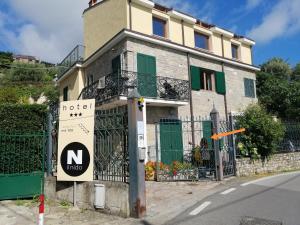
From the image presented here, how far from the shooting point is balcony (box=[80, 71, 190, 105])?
45.2 feet

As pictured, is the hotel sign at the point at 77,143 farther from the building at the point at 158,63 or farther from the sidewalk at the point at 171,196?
the building at the point at 158,63

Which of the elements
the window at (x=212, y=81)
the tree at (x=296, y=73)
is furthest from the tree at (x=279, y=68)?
the window at (x=212, y=81)

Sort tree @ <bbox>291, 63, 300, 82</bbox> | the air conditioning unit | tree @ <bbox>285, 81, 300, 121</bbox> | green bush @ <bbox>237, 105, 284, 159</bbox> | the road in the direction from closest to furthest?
the road
green bush @ <bbox>237, 105, 284, 159</bbox>
the air conditioning unit
tree @ <bbox>285, 81, 300, 121</bbox>
tree @ <bbox>291, 63, 300, 82</bbox>

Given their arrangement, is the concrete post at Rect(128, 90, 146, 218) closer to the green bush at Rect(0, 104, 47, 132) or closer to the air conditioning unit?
the green bush at Rect(0, 104, 47, 132)

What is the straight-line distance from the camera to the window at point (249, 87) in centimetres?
2111

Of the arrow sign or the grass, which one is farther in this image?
the arrow sign

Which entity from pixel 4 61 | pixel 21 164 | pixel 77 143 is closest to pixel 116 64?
pixel 21 164

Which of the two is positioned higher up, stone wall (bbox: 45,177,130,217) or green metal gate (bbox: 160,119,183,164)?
green metal gate (bbox: 160,119,183,164)

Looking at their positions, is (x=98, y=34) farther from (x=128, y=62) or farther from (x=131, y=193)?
(x=131, y=193)

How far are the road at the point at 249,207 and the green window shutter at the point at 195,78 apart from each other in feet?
29.2

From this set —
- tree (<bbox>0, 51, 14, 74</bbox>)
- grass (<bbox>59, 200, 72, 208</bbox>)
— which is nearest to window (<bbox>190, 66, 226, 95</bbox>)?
grass (<bbox>59, 200, 72, 208</bbox>)

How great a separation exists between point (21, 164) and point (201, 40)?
14289 millimetres

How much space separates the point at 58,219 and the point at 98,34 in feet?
44.7

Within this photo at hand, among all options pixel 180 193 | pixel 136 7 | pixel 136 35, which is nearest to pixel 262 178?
pixel 180 193
